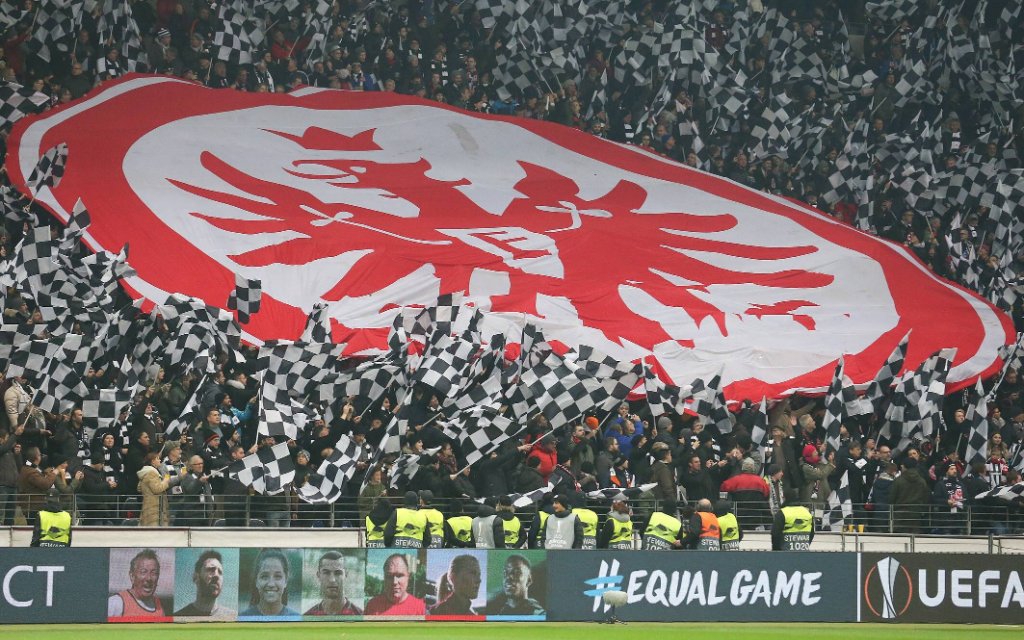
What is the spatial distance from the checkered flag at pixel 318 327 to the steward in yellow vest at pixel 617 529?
15.6 feet

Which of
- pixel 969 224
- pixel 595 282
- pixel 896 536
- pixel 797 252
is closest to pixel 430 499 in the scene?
pixel 896 536

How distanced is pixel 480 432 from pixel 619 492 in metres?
1.88

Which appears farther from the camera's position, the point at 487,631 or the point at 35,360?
the point at 35,360

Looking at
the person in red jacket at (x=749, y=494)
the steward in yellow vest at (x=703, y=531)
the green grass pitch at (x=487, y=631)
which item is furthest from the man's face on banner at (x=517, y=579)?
the person in red jacket at (x=749, y=494)

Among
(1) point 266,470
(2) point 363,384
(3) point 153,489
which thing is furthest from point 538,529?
(3) point 153,489

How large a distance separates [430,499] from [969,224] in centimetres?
1349

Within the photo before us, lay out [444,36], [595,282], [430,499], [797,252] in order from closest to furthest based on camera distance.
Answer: [430,499] → [595,282] → [797,252] → [444,36]

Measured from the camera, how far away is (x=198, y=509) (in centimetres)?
1966

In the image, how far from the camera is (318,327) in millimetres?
22078

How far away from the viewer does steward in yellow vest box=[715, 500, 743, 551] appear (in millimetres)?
19875

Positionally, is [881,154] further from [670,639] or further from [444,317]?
[670,639]

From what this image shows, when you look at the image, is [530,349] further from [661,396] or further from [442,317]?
[661,396]

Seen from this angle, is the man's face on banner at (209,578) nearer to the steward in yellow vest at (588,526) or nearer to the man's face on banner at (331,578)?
the man's face on banner at (331,578)

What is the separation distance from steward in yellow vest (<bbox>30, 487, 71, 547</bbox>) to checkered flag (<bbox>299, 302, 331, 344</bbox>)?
15.0 ft
